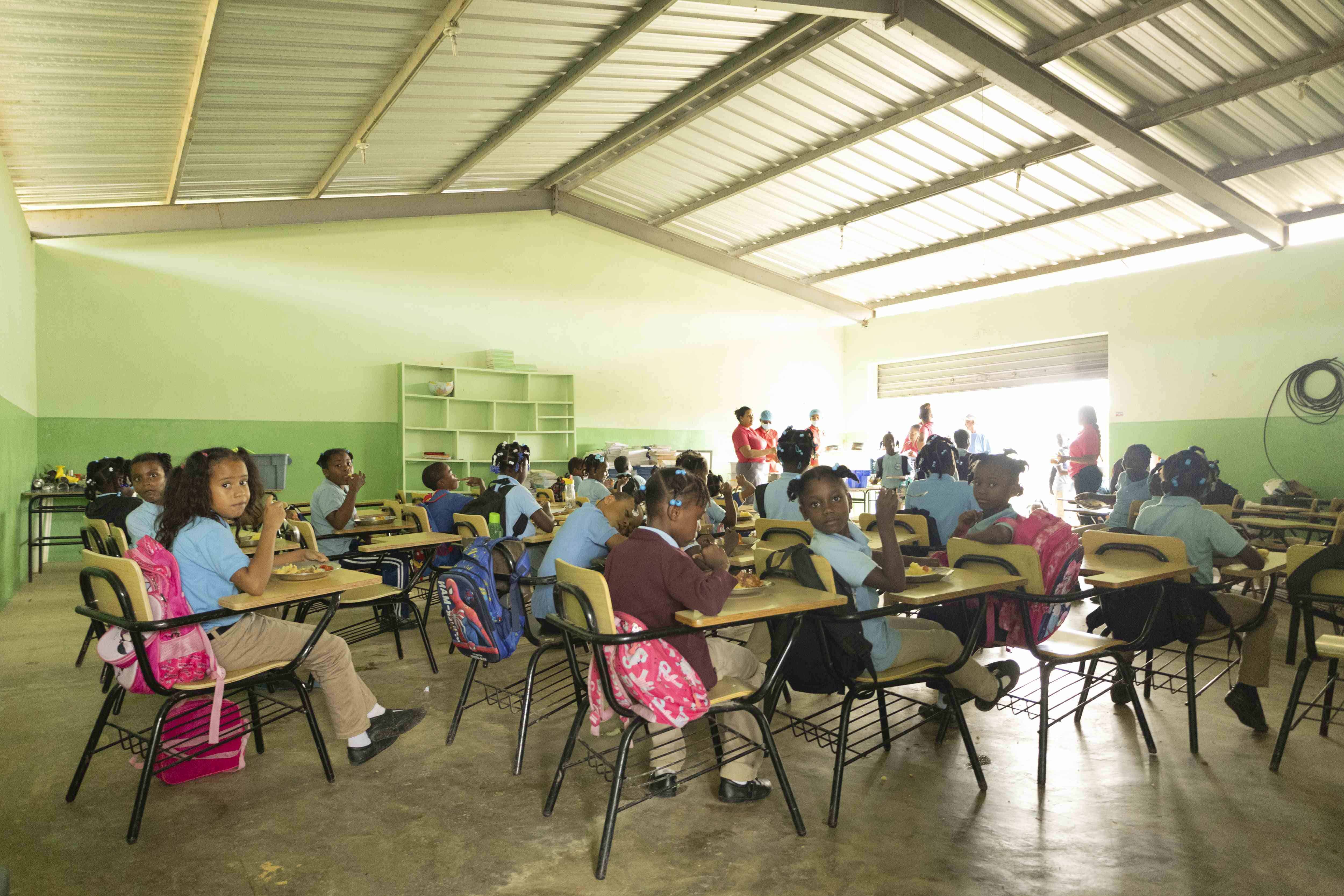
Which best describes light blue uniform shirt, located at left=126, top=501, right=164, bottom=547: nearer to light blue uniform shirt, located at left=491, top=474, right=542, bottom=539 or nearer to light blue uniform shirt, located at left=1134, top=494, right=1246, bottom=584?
light blue uniform shirt, located at left=491, top=474, right=542, bottom=539

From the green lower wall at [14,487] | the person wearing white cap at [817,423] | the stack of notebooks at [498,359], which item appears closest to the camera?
the green lower wall at [14,487]

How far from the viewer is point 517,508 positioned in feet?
13.7

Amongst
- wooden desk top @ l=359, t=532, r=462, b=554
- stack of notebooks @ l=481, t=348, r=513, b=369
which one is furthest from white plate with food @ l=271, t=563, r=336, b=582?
stack of notebooks @ l=481, t=348, r=513, b=369

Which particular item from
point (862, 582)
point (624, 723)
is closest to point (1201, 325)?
point (862, 582)

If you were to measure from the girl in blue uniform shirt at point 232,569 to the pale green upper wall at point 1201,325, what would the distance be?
1008 centimetres

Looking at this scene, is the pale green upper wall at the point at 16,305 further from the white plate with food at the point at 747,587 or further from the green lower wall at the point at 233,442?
the white plate with food at the point at 747,587

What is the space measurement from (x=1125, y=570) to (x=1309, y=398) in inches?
308

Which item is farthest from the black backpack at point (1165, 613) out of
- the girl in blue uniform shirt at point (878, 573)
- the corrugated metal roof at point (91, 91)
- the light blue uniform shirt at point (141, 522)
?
the corrugated metal roof at point (91, 91)

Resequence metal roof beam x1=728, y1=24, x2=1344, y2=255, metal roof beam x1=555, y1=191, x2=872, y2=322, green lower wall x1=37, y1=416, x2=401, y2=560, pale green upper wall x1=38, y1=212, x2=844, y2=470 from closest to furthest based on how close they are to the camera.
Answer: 1. metal roof beam x1=728, y1=24, x2=1344, y2=255
2. green lower wall x1=37, y1=416, x2=401, y2=560
3. pale green upper wall x1=38, y1=212, x2=844, y2=470
4. metal roof beam x1=555, y1=191, x2=872, y2=322

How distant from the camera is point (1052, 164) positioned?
8.71 metres

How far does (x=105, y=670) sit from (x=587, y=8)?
5609 mm

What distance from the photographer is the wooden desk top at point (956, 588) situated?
2.58 metres

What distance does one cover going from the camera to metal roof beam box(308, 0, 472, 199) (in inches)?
232

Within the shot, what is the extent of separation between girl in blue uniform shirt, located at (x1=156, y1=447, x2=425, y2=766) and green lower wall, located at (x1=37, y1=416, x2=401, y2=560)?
658 cm
